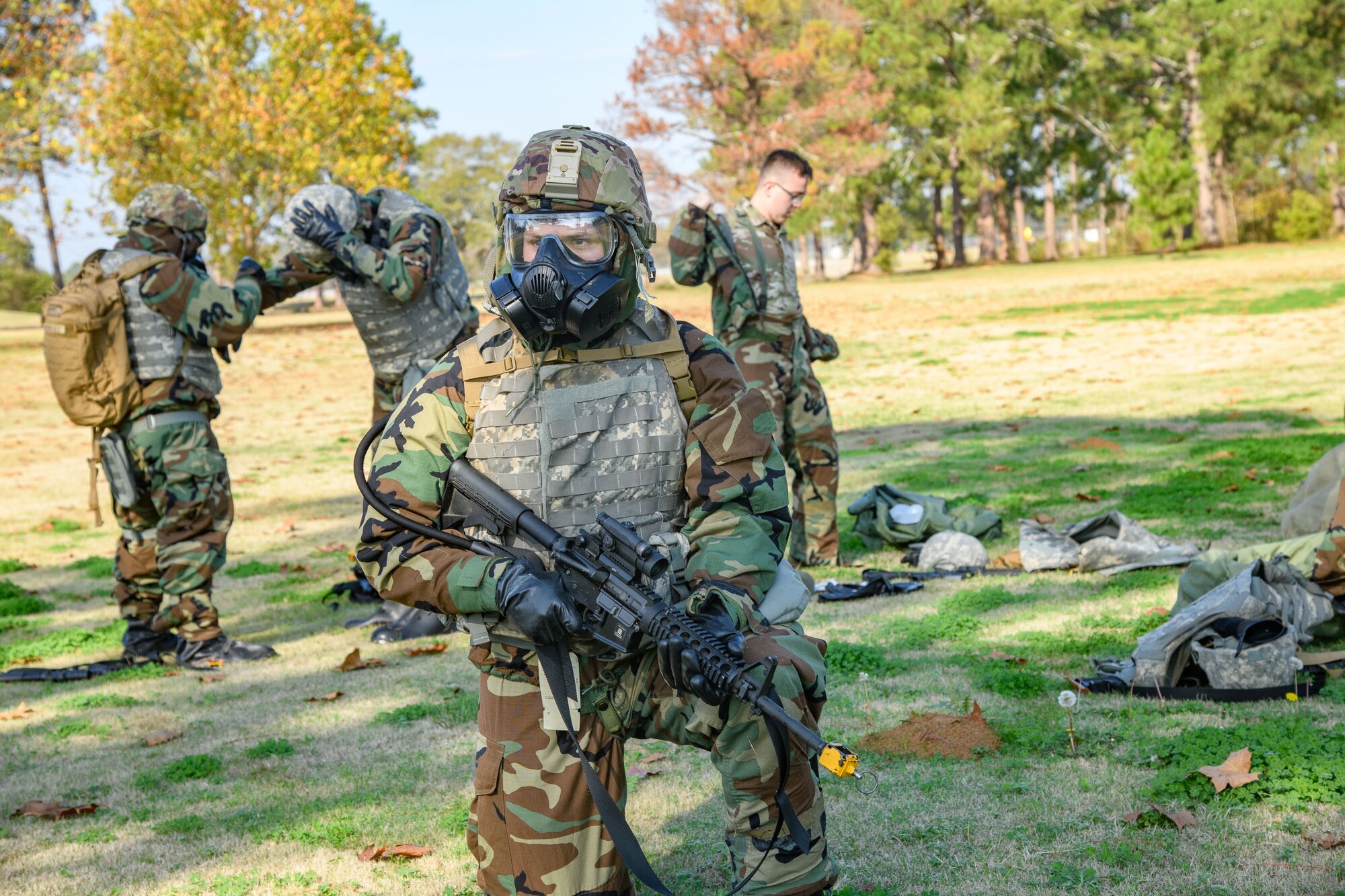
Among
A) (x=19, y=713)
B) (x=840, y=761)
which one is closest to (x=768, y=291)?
(x=19, y=713)

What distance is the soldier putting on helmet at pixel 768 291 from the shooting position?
7.36 meters

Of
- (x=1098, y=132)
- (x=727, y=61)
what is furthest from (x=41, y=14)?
(x=1098, y=132)

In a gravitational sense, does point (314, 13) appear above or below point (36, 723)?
above

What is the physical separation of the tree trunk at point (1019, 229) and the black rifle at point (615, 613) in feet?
180

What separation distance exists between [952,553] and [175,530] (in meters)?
4.77

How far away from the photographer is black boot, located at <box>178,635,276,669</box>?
680cm

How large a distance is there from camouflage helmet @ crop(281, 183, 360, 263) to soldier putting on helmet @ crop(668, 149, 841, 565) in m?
1.97

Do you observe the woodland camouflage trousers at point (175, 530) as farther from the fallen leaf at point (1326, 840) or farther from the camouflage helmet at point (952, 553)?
the fallen leaf at point (1326, 840)

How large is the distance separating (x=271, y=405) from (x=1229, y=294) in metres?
21.1

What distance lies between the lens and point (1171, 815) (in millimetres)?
3887

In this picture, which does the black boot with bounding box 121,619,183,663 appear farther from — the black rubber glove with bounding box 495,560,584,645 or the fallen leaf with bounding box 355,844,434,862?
the black rubber glove with bounding box 495,560,584,645

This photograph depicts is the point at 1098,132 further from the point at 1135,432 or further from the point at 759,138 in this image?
the point at 1135,432

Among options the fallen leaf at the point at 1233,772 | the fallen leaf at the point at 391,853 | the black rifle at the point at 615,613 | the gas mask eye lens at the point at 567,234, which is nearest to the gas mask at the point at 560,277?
the gas mask eye lens at the point at 567,234

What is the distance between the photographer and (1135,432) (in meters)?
11.9
